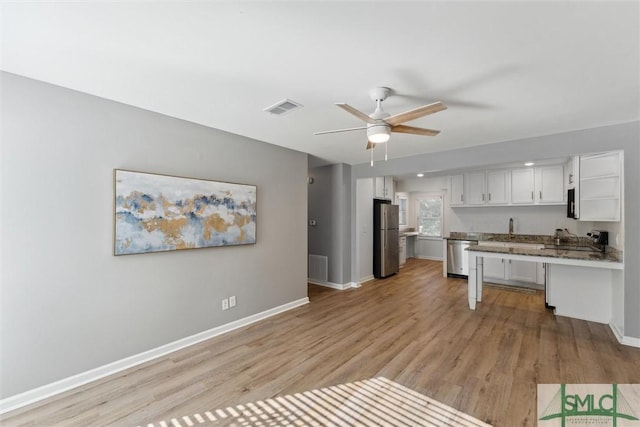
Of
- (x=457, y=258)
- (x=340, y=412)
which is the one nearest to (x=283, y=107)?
(x=340, y=412)

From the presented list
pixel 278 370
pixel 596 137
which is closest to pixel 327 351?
pixel 278 370

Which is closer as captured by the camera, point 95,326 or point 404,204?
point 95,326

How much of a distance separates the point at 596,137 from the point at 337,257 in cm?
405

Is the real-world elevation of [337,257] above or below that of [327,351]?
above

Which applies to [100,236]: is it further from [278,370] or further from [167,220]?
[278,370]

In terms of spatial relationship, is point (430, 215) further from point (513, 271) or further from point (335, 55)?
point (335, 55)

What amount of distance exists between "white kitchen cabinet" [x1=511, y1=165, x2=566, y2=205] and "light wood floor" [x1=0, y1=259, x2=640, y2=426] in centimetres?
247

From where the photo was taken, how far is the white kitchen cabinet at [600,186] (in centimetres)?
323

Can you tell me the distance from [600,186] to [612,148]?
0.52 meters

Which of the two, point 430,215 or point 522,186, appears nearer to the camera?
point 522,186

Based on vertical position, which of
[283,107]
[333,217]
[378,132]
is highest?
[283,107]

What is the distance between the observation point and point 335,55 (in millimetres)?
1822

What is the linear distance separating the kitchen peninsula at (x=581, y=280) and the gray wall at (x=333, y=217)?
2.26 metres

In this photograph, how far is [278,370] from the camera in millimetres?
2555
